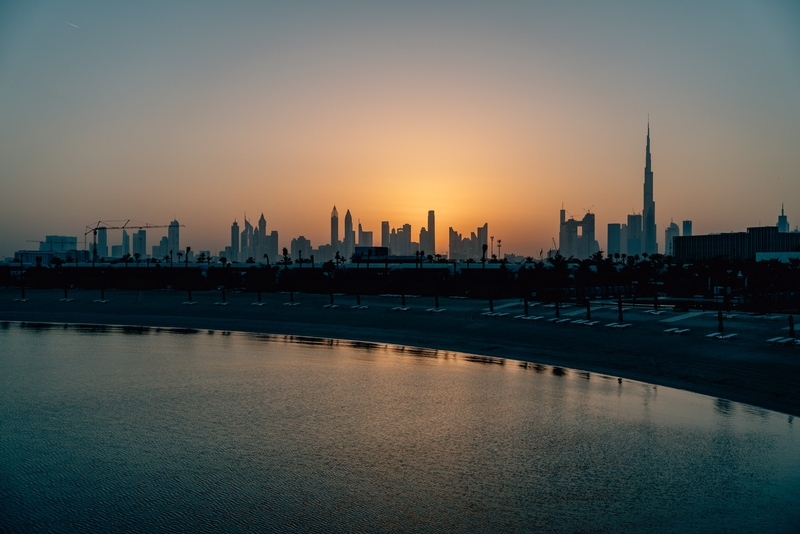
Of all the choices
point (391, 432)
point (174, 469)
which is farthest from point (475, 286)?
point (174, 469)

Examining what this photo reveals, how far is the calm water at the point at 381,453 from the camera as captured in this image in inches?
527

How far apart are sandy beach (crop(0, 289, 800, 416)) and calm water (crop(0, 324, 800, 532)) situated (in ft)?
11.8

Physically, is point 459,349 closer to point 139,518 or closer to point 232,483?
point 232,483

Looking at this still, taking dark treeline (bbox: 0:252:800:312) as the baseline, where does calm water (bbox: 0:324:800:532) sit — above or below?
below

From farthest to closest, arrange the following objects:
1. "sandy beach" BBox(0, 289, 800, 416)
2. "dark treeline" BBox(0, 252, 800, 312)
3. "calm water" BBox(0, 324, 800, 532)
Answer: "dark treeline" BBox(0, 252, 800, 312) → "sandy beach" BBox(0, 289, 800, 416) → "calm water" BBox(0, 324, 800, 532)

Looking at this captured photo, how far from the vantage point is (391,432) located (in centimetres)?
1986

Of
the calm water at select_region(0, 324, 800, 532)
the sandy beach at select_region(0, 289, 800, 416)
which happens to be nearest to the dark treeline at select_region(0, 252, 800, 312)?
the sandy beach at select_region(0, 289, 800, 416)

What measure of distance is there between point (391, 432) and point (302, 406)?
16.5 feet

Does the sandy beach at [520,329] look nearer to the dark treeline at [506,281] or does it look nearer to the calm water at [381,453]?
the calm water at [381,453]

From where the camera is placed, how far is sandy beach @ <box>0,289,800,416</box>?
96.3 feet

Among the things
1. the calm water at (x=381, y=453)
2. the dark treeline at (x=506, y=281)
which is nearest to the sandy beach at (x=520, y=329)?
the calm water at (x=381, y=453)

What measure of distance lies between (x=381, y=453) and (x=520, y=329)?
28508mm

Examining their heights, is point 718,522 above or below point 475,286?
below

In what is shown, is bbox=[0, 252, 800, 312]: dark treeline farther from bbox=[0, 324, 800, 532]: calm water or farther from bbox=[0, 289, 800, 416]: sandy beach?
bbox=[0, 324, 800, 532]: calm water
